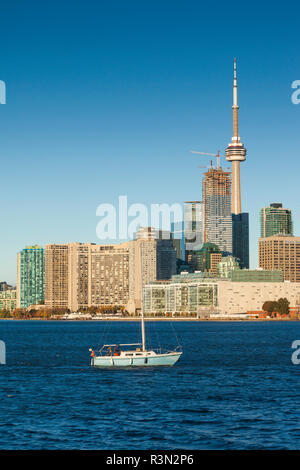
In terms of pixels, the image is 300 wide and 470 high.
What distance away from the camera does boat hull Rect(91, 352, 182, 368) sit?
91938mm

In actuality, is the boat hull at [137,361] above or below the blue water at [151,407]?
above

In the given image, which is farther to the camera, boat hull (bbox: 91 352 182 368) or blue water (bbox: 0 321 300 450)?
boat hull (bbox: 91 352 182 368)

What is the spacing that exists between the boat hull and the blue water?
1712 mm

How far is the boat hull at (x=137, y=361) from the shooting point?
91938 millimetres

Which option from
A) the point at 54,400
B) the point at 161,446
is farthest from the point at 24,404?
the point at 161,446

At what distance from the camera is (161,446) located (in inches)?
1742

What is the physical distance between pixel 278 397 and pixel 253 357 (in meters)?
48.7

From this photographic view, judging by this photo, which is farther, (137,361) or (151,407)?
(137,361)

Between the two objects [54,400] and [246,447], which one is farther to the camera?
[54,400]

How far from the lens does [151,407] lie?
197 feet

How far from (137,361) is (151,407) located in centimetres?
3215

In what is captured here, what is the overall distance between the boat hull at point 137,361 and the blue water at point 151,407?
67.4 inches
